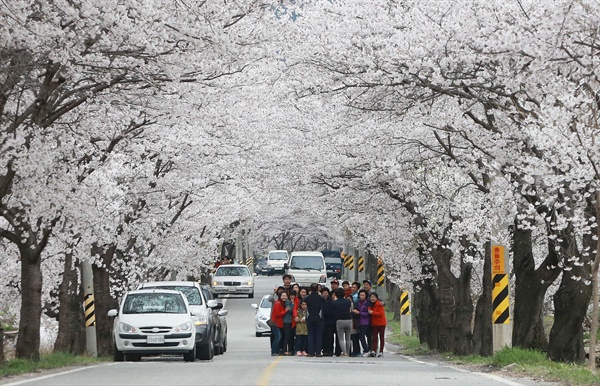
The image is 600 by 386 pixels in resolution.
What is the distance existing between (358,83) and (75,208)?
6.32m

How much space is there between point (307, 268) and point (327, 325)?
2987cm

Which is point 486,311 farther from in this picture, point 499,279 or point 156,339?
point 156,339

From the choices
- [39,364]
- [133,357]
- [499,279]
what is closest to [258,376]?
[39,364]

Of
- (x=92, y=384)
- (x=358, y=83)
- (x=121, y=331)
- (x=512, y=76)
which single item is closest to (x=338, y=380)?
(x=92, y=384)

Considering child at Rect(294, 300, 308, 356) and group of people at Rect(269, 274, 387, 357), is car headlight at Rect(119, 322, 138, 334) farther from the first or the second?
child at Rect(294, 300, 308, 356)

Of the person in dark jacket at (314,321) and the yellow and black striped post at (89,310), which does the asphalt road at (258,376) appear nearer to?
the person in dark jacket at (314,321)

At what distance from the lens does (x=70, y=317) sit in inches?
1192

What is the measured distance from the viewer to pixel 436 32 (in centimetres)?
1764

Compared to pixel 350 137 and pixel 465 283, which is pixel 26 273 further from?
pixel 465 283

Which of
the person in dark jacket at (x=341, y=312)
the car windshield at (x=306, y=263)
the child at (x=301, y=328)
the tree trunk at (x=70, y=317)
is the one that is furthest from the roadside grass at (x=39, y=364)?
the car windshield at (x=306, y=263)

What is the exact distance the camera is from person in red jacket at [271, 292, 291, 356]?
26.8m

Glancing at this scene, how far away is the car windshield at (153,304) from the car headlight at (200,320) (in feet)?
2.51

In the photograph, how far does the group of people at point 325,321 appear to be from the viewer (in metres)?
26.3

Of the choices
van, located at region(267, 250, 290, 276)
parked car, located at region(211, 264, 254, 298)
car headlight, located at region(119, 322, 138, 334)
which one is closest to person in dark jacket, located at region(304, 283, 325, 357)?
car headlight, located at region(119, 322, 138, 334)
